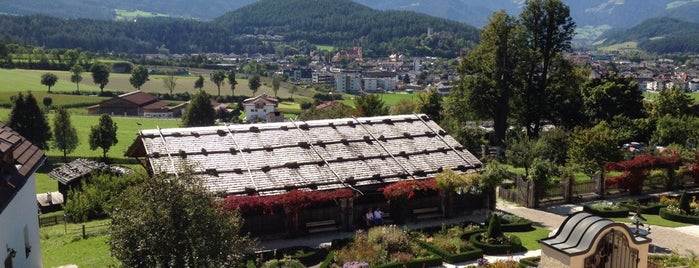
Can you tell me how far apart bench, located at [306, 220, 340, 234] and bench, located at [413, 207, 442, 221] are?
4051 mm

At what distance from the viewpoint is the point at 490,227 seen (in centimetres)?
2656

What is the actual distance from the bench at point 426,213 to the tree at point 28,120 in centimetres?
4396

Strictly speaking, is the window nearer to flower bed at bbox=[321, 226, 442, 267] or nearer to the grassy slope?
flower bed at bbox=[321, 226, 442, 267]

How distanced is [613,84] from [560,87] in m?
7.91

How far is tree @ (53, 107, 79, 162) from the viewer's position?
200ft

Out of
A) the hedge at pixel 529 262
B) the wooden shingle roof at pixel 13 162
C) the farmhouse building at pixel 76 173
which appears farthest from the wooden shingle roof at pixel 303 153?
the farmhouse building at pixel 76 173

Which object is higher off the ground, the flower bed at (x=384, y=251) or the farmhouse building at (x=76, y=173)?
the farmhouse building at (x=76, y=173)

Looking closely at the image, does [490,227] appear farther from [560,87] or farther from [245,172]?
[560,87]

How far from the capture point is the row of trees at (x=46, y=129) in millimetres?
59500

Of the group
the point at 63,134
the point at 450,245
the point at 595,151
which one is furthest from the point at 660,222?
the point at 63,134

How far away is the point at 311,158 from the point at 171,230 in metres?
15.6

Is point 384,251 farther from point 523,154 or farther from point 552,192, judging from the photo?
point 523,154

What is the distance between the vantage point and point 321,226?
2848 centimetres

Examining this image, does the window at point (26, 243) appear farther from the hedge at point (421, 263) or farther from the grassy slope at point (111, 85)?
the grassy slope at point (111, 85)
